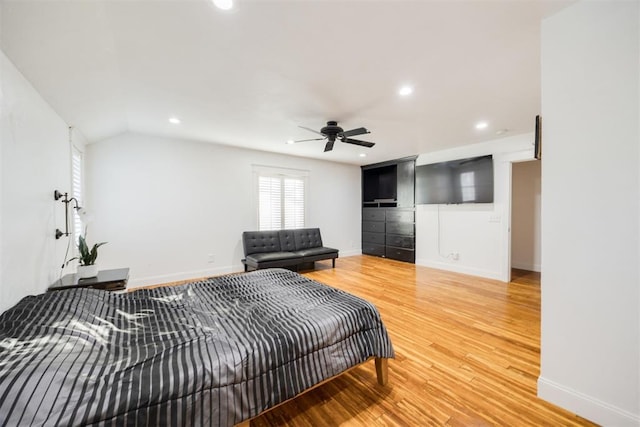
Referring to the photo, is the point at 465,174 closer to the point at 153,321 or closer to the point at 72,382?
the point at 153,321

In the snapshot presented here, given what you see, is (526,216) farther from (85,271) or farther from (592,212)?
(85,271)

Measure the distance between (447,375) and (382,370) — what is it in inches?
22.1

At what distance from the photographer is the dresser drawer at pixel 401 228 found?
5.89m

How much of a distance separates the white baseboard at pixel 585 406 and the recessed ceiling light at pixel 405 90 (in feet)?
8.62

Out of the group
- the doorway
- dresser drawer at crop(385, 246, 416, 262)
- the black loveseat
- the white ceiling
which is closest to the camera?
the white ceiling

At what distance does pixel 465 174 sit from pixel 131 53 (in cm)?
526

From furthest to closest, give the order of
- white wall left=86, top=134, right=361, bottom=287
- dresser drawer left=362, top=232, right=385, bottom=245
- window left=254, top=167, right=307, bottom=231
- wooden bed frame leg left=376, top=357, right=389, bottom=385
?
dresser drawer left=362, top=232, right=385, bottom=245
window left=254, top=167, right=307, bottom=231
white wall left=86, top=134, right=361, bottom=287
wooden bed frame leg left=376, top=357, right=389, bottom=385

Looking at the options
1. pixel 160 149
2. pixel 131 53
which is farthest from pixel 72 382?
pixel 160 149

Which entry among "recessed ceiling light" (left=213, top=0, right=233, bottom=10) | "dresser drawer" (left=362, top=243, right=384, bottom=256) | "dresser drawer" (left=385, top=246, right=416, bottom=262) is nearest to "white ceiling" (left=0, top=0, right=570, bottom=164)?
"recessed ceiling light" (left=213, top=0, right=233, bottom=10)

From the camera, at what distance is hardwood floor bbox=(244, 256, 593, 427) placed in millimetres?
1537

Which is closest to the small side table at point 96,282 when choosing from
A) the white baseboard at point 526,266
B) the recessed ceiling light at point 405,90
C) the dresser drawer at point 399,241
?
the recessed ceiling light at point 405,90

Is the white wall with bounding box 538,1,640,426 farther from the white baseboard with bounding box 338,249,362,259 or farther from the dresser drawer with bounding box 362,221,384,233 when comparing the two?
the white baseboard with bounding box 338,249,362,259

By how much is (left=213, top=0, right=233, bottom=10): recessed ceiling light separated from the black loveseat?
140 inches

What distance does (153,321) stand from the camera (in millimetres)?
1631
